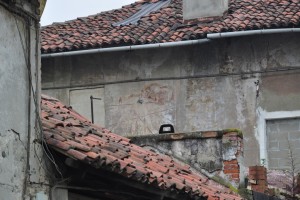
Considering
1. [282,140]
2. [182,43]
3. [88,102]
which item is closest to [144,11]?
[88,102]

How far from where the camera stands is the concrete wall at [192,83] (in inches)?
741

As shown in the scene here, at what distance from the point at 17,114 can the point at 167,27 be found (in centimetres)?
1192

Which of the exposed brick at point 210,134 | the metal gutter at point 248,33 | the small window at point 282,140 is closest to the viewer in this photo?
the exposed brick at point 210,134

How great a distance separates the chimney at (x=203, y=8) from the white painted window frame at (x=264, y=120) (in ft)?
8.30

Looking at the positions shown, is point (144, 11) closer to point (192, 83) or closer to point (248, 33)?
point (192, 83)

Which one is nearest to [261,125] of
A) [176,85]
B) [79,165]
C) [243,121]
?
[243,121]

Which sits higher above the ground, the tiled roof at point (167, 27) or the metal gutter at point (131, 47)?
the tiled roof at point (167, 27)

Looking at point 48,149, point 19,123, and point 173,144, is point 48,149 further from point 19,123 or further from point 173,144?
point 173,144

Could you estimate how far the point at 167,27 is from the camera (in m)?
→ 19.8

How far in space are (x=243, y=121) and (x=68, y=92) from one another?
4.14 m

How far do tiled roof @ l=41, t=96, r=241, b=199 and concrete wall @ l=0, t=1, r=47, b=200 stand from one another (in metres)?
0.37

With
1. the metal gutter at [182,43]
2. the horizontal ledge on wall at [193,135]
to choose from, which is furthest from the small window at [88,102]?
the horizontal ledge on wall at [193,135]

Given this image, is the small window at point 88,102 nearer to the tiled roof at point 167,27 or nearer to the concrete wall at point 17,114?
the tiled roof at point 167,27

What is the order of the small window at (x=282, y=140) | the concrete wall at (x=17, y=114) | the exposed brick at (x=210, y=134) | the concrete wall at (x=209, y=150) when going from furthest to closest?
the small window at (x=282, y=140) → the exposed brick at (x=210, y=134) → the concrete wall at (x=209, y=150) → the concrete wall at (x=17, y=114)
